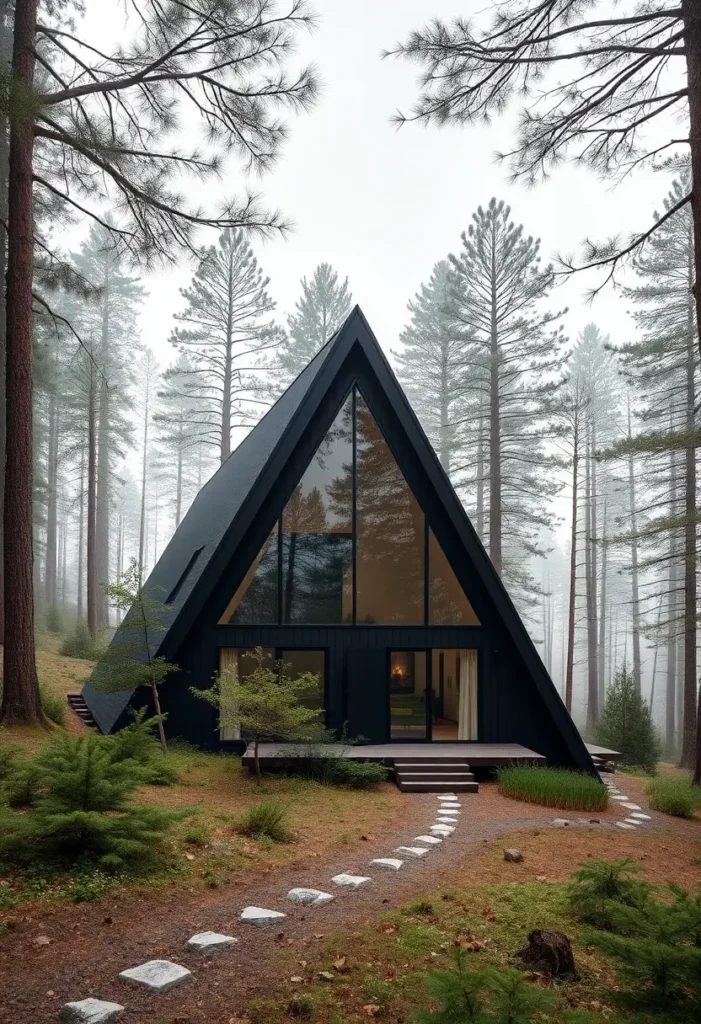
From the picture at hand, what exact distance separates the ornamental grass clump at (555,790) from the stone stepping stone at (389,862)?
3551mm

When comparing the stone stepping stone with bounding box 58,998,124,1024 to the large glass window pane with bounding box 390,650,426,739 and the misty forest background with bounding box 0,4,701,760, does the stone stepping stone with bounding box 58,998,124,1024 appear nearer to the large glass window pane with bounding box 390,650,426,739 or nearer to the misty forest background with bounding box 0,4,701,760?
the misty forest background with bounding box 0,4,701,760

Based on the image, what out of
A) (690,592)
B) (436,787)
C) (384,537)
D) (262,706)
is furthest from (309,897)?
(690,592)

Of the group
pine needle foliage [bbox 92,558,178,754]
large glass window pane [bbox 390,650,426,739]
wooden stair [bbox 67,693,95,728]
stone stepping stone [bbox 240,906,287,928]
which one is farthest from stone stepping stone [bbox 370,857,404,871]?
wooden stair [bbox 67,693,95,728]

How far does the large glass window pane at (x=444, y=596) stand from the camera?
37.2 ft

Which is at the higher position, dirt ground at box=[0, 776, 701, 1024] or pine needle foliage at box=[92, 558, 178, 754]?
pine needle foliage at box=[92, 558, 178, 754]

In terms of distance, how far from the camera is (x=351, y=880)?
17.6 feet

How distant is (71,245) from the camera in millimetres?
33281

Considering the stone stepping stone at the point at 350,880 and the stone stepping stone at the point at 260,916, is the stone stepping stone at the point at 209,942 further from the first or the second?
the stone stepping stone at the point at 350,880

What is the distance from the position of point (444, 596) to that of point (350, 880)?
641cm

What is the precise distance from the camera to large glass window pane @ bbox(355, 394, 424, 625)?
1134 cm

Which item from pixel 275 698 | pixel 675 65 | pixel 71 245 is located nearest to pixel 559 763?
pixel 275 698

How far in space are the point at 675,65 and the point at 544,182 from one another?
5.13 feet

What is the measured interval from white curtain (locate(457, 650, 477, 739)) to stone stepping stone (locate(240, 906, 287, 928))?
7109mm

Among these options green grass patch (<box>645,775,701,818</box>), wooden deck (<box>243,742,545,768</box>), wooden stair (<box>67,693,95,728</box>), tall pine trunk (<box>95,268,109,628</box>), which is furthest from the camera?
tall pine trunk (<box>95,268,109,628</box>)
